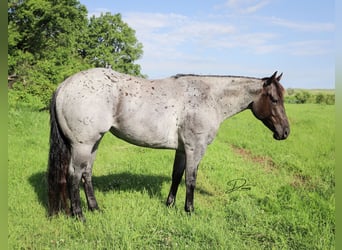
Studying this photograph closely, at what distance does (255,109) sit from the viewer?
5.72 m

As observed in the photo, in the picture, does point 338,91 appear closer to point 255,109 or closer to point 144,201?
point 255,109

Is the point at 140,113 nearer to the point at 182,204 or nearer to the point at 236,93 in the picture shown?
the point at 236,93

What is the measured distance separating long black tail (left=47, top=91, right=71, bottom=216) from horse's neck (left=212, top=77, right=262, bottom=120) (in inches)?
102

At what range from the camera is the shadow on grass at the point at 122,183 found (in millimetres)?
6344

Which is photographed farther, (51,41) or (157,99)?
(51,41)

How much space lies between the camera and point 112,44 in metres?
40.4

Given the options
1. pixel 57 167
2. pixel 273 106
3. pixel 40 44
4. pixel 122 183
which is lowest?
pixel 122 183

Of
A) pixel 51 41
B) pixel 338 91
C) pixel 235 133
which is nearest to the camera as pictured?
pixel 338 91

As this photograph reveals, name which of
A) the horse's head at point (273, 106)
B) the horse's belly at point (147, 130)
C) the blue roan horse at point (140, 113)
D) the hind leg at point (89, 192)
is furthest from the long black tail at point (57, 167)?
the horse's head at point (273, 106)

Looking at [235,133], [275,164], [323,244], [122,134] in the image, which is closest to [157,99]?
[122,134]

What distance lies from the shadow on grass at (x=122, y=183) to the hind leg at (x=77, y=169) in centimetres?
112

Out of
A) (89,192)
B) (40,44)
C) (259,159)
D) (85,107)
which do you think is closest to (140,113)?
(85,107)

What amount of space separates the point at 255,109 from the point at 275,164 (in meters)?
4.28

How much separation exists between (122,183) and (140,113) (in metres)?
2.48
